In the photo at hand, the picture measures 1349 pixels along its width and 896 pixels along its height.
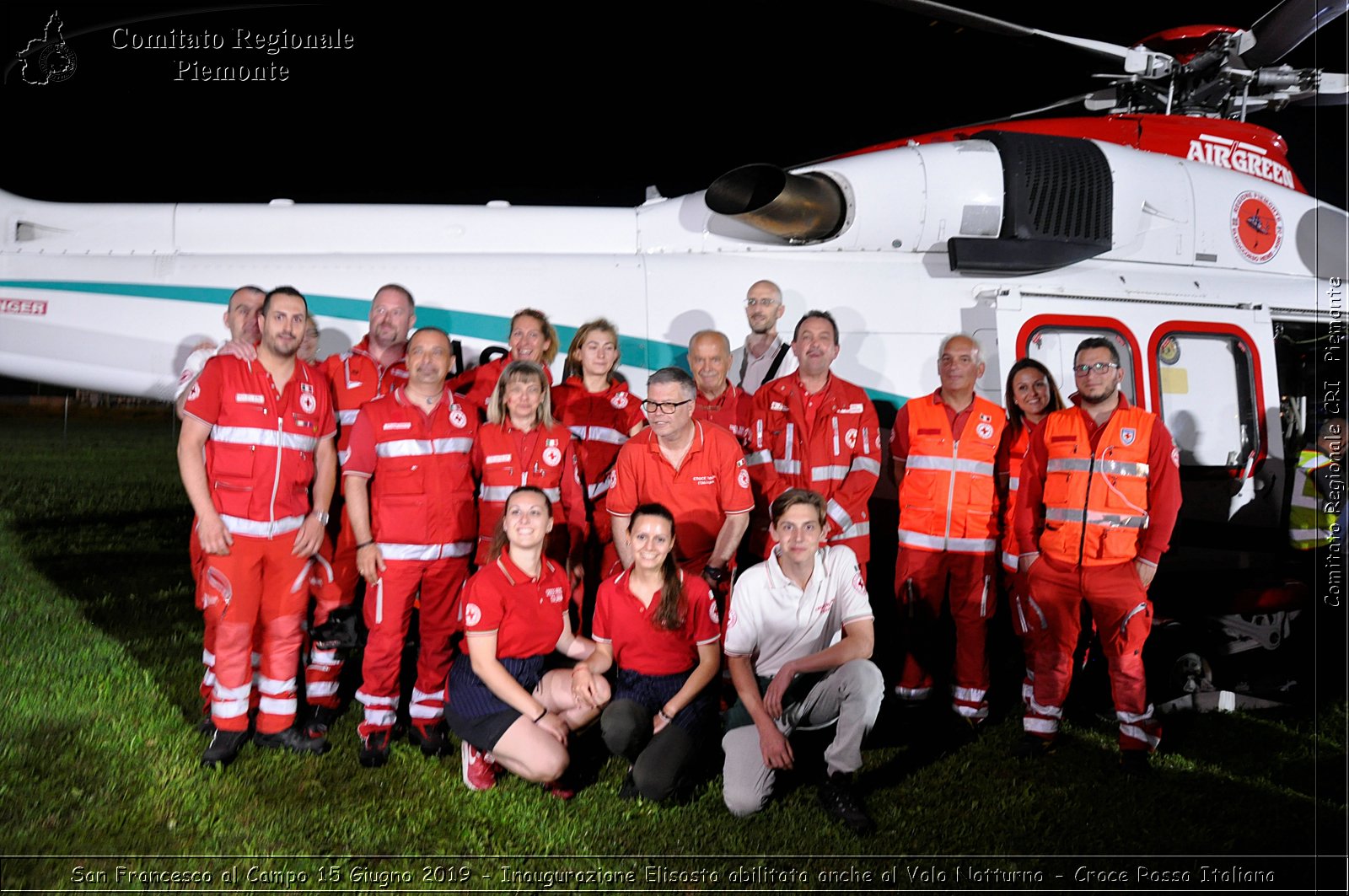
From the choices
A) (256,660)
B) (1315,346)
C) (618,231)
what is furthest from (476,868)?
(1315,346)

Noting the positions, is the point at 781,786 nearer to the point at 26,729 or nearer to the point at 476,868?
the point at 476,868

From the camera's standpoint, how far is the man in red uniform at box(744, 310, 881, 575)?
445 centimetres

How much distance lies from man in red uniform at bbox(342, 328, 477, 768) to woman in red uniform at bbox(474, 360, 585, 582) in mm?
93

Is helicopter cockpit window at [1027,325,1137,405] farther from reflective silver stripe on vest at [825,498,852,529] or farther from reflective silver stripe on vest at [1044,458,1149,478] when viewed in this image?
reflective silver stripe on vest at [825,498,852,529]

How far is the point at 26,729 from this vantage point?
176 inches

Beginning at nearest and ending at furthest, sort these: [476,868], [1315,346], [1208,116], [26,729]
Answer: [476,868]
[26,729]
[1315,346]
[1208,116]

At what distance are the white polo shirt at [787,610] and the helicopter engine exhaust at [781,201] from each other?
2.31 meters

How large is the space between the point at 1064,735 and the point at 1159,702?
75 centimetres

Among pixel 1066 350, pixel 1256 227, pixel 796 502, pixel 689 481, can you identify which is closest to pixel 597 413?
pixel 689 481

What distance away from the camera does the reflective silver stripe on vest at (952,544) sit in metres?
4.54

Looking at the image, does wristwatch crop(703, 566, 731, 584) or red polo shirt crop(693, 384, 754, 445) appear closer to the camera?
wristwatch crop(703, 566, 731, 584)

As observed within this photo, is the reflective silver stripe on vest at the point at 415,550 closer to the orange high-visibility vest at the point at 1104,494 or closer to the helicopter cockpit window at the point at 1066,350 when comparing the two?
the orange high-visibility vest at the point at 1104,494

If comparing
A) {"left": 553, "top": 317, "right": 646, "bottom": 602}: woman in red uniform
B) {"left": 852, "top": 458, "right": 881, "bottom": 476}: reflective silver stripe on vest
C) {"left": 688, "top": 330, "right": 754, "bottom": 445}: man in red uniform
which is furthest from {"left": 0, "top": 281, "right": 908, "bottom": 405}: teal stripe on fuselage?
{"left": 852, "top": 458, "right": 881, "bottom": 476}: reflective silver stripe on vest

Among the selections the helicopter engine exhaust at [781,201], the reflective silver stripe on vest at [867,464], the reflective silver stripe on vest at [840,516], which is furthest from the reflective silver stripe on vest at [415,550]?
the helicopter engine exhaust at [781,201]
